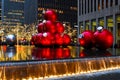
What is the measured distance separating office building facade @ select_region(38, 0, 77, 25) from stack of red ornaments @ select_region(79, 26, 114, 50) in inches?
4229

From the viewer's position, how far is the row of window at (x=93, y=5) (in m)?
55.9

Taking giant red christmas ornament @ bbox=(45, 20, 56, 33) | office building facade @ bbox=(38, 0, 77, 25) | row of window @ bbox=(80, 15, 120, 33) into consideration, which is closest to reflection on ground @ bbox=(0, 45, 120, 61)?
giant red christmas ornament @ bbox=(45, 20, 56, 33)

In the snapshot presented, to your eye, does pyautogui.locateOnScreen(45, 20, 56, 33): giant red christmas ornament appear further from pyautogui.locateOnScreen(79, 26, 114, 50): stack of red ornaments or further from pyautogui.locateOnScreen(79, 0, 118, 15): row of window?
pyautogui.locateOnScreen(79, 0, 118, 15): row of window

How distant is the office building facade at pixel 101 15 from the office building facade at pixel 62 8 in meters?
58.9

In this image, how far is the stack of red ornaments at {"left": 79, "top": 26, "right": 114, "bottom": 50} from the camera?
22422 millimetres

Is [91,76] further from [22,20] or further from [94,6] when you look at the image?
[22,20]

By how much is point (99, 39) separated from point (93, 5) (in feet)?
140

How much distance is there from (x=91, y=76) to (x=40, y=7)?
→ 12089cm

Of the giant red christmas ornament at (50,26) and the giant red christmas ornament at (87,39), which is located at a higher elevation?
the giant red christmas ornament at (50,26)

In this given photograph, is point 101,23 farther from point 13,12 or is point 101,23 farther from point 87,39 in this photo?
point 13,12

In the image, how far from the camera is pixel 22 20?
16238 cm

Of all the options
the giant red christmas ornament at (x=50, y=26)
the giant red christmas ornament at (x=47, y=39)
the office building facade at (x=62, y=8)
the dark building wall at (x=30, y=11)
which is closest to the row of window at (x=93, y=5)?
the giant red christmas ornament at (x=47, y=39)

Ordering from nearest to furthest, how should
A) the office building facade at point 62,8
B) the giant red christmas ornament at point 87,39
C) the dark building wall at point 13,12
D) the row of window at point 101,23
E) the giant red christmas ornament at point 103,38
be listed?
the giant red christmas ornament at point 103,38, the giant red christmas ornament at point 87,39, the row of window at point 101,23, the office building facade at point 62,8, the dark building wall at point 13,12

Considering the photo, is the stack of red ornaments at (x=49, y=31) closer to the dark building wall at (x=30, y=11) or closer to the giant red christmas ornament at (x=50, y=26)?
the giant red christmas ornament at (x=50, y=26)
